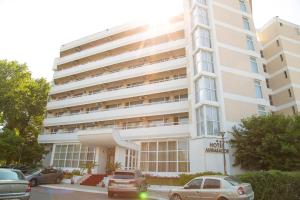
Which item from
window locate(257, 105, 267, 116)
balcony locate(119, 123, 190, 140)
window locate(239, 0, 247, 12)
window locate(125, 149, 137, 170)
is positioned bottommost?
window locate(125, 149, 137, 170)

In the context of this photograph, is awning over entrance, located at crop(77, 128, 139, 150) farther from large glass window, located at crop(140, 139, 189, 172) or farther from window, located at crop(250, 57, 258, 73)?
window, located at crop(250, 57, 258, 73)

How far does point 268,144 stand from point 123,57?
73.8ft

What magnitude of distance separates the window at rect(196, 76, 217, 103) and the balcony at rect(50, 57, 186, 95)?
4.51m


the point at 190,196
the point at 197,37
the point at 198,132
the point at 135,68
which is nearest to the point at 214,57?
the point at 197,37

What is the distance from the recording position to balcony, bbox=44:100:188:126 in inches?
1122

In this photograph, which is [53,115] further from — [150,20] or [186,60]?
[186,60]

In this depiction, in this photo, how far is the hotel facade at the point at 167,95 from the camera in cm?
2584

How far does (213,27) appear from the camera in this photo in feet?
96.5

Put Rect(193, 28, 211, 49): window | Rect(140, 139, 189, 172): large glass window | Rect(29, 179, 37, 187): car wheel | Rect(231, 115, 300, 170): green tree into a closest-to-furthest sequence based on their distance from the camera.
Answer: Rect(231, 115, 300, 170): green tree
Rect(29, 179, 37, 187): car wheel
Rect(140, 139, 189, 172): large glass window
Rect(193, 28, 211, 49): window

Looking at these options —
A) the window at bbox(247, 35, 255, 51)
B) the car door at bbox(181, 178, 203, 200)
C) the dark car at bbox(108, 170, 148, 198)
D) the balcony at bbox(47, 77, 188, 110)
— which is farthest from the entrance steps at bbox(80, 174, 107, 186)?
the window at bbox(247, 35, 255, 51)

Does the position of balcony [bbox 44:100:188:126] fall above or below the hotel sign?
above

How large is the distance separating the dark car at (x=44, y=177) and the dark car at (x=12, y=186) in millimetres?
12714

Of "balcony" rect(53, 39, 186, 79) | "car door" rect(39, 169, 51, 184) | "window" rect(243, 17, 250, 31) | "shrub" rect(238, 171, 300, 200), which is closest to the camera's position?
"shrub" rect(238, 171, 300, 200)

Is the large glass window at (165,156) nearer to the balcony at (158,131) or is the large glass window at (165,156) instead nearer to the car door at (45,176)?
the balcony at (158,131)
